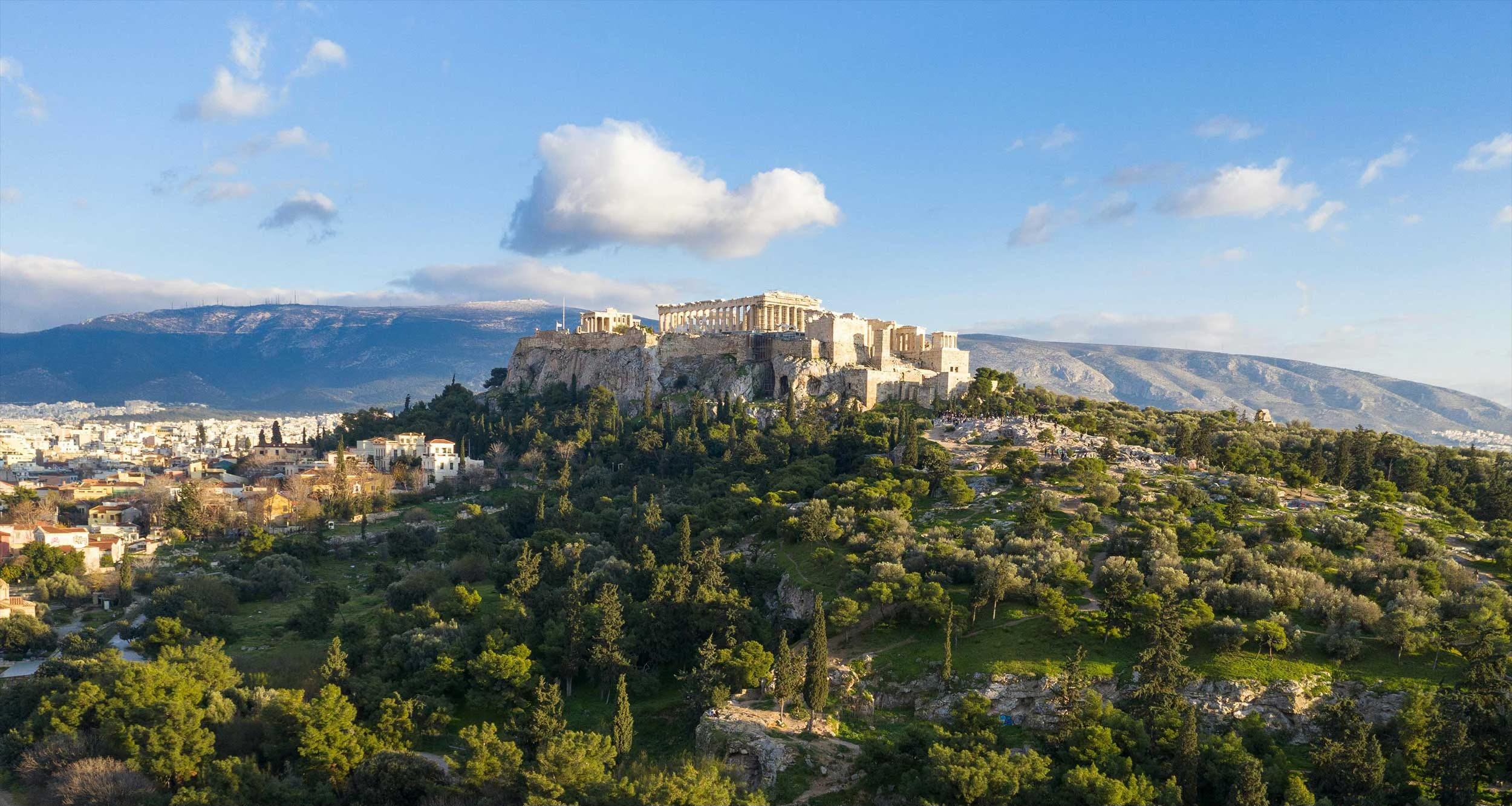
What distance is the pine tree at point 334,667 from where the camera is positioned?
118 ft

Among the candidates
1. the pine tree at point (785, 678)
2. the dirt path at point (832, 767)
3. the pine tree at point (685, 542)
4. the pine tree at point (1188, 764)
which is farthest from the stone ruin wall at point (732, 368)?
the pine tree at point (1188, 764)

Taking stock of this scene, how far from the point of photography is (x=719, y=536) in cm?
5244

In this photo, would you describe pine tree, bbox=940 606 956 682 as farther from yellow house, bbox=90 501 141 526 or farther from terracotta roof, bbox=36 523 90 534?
yellow house, bbox=90 501 141 526

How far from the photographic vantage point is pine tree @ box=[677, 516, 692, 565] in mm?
46781

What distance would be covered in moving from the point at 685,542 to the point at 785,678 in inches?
636

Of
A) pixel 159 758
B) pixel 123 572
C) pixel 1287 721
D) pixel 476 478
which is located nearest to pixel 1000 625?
pixel 1287 721

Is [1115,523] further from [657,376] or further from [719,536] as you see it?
[657,376]

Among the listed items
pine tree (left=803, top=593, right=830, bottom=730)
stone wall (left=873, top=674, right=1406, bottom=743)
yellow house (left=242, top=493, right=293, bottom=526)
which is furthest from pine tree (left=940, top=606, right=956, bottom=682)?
yellow house (left=242, top=493, right=293, bottom=526)

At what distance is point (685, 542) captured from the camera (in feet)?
158

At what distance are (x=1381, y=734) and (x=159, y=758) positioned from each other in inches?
1572

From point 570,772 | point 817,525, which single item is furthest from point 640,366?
point 570,772

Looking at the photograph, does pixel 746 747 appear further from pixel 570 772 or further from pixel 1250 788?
pixel 1250 788

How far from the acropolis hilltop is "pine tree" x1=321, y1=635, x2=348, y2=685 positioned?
4802 cm

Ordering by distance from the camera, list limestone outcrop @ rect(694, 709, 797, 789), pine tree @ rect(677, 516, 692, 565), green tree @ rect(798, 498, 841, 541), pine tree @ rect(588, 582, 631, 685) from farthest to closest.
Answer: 1. green tree @ rect(798, 498, 841, 541)
2. pine tree @ rect(677, 516, 692, 565)
3. pine tree @ rect(588, 582, 631, 685)
4. limestone outcrop @ rect(694, 709, 797, 789)
